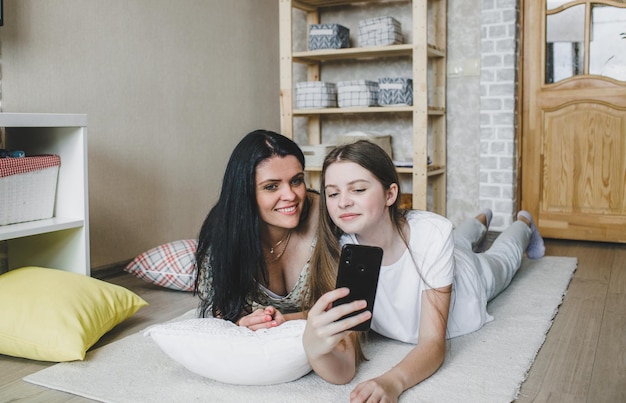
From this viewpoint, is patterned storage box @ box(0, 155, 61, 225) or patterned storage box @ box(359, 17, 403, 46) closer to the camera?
patterned storage box @ box(0, 155, 61, 225)

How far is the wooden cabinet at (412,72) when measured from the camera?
3498 millimetres

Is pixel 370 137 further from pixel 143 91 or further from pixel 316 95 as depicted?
pixel 143 91

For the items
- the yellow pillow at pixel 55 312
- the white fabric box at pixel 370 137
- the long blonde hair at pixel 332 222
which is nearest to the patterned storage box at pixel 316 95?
the white fabric box at pixel 370 137

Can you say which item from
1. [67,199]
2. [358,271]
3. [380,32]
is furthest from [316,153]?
[358,271]

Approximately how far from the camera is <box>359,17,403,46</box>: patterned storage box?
11.8 ft

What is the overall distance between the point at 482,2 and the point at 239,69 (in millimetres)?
1525

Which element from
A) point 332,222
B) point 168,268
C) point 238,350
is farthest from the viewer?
point 168,268

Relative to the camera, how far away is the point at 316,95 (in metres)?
3.82

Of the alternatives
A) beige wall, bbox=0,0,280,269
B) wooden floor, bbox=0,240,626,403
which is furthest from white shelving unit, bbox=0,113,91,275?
wooden floor, bbox=0,240,626,403

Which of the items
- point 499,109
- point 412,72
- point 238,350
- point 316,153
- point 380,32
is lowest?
point 238,350

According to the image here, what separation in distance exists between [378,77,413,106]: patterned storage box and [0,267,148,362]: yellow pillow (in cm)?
204

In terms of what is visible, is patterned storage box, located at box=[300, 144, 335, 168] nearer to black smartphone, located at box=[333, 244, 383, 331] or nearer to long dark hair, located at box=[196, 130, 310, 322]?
long dark hair, located at box=[196, 130, 310, 322]

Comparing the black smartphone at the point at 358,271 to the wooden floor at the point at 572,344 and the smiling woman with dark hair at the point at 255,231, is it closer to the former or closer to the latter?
the smiling woman with dark hair at the point at 255,231

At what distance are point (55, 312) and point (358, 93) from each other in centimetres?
230
